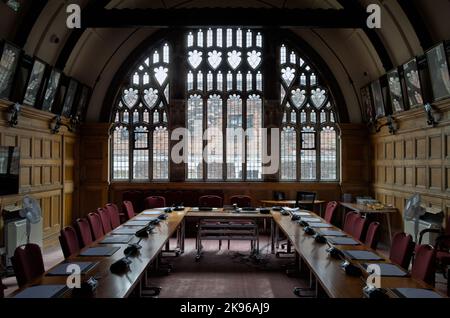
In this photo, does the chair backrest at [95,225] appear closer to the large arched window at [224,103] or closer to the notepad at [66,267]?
the notepad at [66,267]

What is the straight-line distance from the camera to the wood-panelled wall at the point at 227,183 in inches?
446

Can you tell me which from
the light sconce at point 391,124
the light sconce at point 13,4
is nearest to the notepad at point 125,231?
the light sconce at point 13,4

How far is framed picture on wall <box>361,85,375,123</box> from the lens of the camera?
1043 centimetres

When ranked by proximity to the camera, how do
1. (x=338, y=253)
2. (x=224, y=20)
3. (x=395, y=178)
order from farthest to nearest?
(x=395, y=178) < (x=224, y=20) < (x=338, y=253)

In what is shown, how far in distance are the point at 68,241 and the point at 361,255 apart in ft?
12.1

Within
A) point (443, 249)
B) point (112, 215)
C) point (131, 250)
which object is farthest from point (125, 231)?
point (443, 249)

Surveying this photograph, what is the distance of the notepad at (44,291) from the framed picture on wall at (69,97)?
7.15 meters

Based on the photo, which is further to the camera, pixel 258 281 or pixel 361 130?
pixel 361 130

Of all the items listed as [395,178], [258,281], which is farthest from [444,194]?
[258,281]

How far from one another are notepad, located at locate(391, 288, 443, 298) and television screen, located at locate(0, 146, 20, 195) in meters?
6.73

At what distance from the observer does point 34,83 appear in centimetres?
796

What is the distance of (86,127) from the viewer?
11289 millimetres
